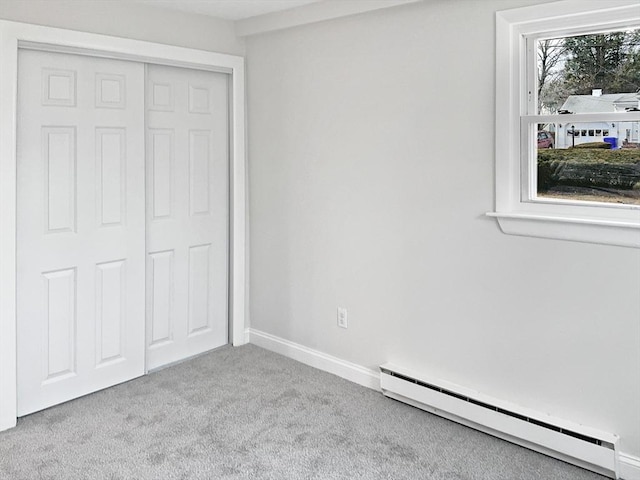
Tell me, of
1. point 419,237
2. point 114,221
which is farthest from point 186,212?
point 419,237

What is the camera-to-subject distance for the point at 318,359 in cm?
353

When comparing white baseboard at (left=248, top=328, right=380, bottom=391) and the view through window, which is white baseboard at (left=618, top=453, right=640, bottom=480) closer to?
the view through window

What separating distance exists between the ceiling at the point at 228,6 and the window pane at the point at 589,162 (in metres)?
1.57

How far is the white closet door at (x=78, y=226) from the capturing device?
287cm

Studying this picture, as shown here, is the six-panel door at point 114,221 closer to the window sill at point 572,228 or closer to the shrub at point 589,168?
the window sill at point 572,228

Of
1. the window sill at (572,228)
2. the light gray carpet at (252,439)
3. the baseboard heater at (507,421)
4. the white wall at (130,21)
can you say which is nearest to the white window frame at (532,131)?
the window sill at (572,228)

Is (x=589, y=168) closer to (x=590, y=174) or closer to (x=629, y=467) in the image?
(x=590, y=174)

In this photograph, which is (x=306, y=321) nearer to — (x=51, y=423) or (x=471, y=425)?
(x=471, y=425)

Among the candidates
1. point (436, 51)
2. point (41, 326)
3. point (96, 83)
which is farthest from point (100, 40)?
point (436, 51)

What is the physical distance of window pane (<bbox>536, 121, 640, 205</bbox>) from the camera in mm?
2336

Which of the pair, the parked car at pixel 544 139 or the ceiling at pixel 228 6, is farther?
the ceiling at pixel 228 6

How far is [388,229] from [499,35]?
44.1 inches

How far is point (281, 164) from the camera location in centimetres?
364

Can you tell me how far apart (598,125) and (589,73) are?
229 mm
